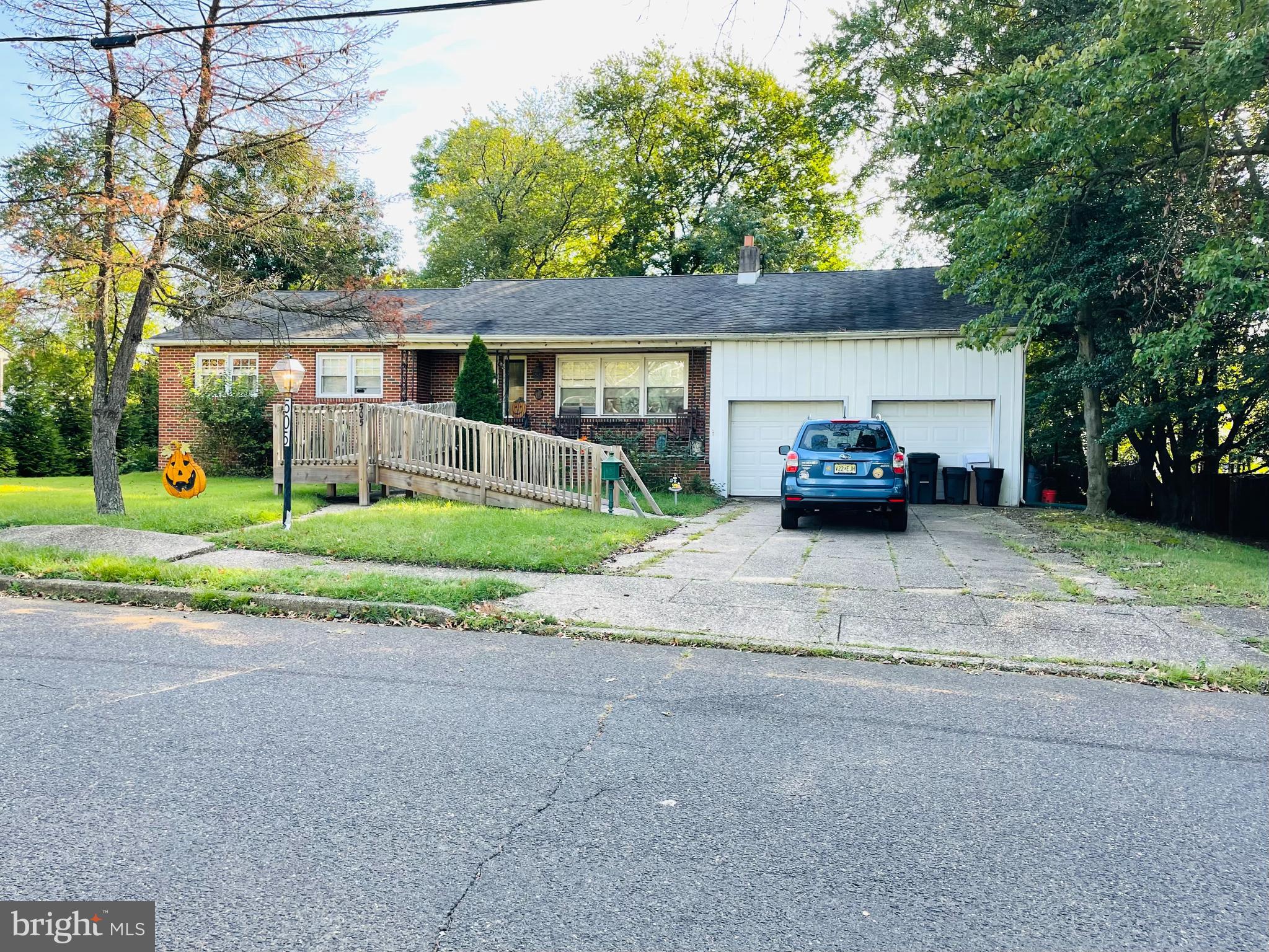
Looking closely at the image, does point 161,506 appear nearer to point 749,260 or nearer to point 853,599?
point 853,599

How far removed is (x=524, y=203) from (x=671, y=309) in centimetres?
2152

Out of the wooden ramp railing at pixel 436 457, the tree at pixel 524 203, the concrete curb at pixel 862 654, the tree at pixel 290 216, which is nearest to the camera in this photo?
the concrete curb at pixel 862 654

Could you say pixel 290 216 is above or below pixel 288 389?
above

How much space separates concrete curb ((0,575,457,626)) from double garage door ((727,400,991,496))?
12.0 m

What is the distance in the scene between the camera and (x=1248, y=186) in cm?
1430

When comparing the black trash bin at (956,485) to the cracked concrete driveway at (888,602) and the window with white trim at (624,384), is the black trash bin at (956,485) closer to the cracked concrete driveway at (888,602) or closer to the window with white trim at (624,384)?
the window with white trim at (624,384)

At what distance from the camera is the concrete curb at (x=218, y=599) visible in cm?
730

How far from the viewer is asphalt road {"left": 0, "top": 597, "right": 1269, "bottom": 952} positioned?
2.73 meters

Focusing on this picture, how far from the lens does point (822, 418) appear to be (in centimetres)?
1852

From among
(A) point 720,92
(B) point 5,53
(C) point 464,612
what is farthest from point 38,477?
(A) point 720,92

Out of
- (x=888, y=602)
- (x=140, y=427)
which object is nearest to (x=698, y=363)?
(x=888, y=602)

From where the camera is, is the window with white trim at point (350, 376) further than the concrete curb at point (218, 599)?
Yes

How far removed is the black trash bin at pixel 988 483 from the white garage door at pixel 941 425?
0.50 m

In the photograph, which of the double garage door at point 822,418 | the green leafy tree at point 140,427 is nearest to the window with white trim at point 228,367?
the green leafy tree at point 140,427
